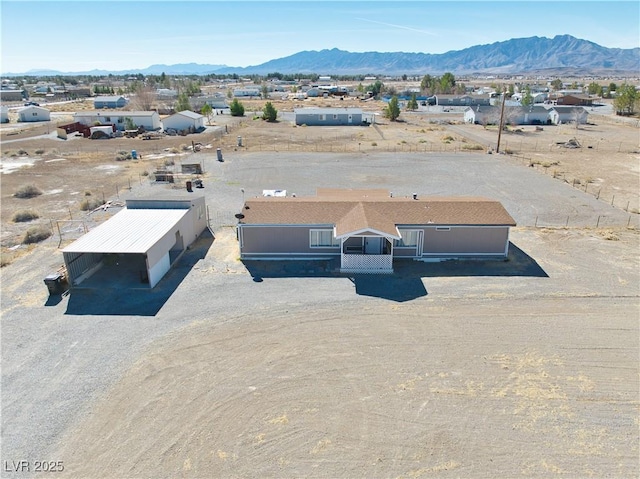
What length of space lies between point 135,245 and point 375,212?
1151cm

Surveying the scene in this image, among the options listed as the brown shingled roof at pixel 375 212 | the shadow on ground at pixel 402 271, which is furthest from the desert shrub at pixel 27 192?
the shadow on ground at pixel 402 271

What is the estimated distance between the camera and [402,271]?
21703mm

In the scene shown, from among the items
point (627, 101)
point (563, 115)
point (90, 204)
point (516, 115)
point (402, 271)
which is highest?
point (627, 101)

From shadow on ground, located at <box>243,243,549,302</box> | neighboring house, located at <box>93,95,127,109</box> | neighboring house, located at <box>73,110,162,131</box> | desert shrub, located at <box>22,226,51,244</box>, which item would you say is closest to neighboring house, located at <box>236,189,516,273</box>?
shadow on ground, located at <box>243,243,549,302</box>

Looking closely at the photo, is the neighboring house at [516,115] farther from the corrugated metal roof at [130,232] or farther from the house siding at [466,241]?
the corrugated metal roof at [130,232]

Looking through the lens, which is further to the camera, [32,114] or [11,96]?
[11,96]

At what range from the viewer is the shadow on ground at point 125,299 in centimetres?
1791

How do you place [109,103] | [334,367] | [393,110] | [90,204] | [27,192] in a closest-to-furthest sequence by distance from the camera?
[334,367]
[90,204]
[27,192]
[393,110]
[109,103]

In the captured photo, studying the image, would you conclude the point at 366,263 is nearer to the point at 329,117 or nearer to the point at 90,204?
the point at 90,204

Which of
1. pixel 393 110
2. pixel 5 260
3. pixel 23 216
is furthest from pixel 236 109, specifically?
pixel 5 260

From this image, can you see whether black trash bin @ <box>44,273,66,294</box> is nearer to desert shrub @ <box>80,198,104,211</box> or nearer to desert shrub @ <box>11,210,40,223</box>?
desert shrub @ <box>11,210,40,223</box>

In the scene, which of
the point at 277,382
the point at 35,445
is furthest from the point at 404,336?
the point at 35,445

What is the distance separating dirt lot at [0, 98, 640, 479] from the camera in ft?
37.4

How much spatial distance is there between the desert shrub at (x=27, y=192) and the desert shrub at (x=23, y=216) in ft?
18.5
